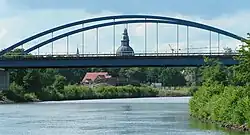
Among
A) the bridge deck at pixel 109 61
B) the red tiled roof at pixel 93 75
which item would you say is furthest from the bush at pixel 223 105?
the red tiled roof at pixel 93 75

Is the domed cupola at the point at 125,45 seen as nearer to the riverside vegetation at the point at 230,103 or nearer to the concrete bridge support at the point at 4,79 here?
the concrete bridge support at the point at 4,79

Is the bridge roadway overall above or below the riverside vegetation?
above

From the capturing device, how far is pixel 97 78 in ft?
625

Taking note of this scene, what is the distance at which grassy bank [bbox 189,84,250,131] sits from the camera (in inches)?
1720

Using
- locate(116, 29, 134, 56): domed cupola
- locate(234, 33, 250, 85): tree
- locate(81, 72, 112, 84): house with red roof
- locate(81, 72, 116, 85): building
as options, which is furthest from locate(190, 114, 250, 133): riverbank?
locate(81, 72, 112, 84): house with red roof

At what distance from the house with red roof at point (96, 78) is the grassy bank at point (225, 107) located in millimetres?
125678

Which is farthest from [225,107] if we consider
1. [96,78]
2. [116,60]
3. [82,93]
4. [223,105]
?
[96,78]

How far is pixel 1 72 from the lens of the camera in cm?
10531

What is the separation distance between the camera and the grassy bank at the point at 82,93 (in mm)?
115206

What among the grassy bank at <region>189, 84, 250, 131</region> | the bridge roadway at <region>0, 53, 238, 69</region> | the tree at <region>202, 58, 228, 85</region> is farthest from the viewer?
the bridge roadway at <region>0, 53, 238, 69</region>

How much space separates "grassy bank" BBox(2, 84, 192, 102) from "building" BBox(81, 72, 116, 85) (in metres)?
28.0

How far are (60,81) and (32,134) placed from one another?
298 feet

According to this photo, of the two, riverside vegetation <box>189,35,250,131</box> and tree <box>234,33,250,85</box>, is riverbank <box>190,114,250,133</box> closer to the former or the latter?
riverside vegetation <box>189,35,250,131</box>

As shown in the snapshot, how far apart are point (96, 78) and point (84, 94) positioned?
55417 millimetres
